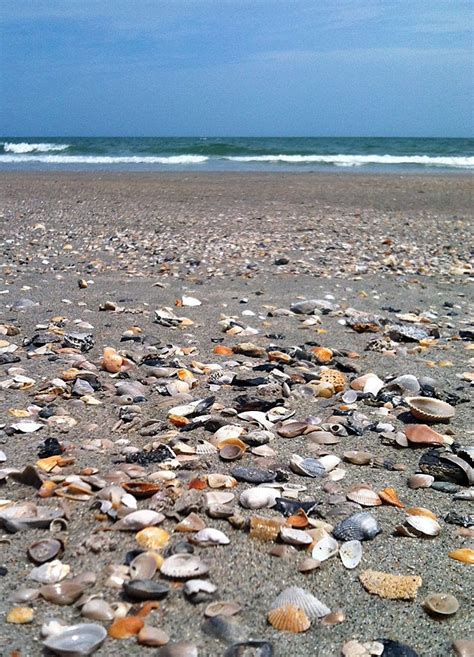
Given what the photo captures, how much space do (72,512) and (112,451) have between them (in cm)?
48

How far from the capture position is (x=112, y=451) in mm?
2654

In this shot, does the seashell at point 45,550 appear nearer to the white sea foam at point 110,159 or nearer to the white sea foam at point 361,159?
the white sea foam at point 361,159

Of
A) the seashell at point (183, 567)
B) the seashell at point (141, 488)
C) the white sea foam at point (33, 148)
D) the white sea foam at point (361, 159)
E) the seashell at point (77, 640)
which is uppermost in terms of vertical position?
the white sea foam at point (33, 148)

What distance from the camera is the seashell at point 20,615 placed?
168 centimetres

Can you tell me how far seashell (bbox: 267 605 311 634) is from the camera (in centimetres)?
171

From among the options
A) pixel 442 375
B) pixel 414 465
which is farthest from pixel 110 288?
pixel 414 465

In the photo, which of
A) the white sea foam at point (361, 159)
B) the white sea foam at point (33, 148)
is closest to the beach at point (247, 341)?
the white sea foam at point (361, 159)

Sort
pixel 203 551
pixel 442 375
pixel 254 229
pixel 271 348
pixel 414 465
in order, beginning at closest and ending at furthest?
pixel 203 551 → pixel 414 465 → pixel 442 375 → pixel 271 348 → pixel 254 229

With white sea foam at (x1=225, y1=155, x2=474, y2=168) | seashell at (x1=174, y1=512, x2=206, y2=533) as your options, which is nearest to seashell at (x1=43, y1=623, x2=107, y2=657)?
seashell at (x1=174, y1=512, x2=206, y2=533)

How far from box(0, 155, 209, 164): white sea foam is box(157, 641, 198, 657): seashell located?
2781cm

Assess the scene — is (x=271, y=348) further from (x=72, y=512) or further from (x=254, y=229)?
(x=254, y=229)

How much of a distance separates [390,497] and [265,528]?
0.48 m

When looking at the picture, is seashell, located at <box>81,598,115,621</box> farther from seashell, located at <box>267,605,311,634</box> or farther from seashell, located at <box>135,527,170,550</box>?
seashell, located at <box>267,605,311,634</box>

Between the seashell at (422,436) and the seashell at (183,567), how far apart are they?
1.19 meters
